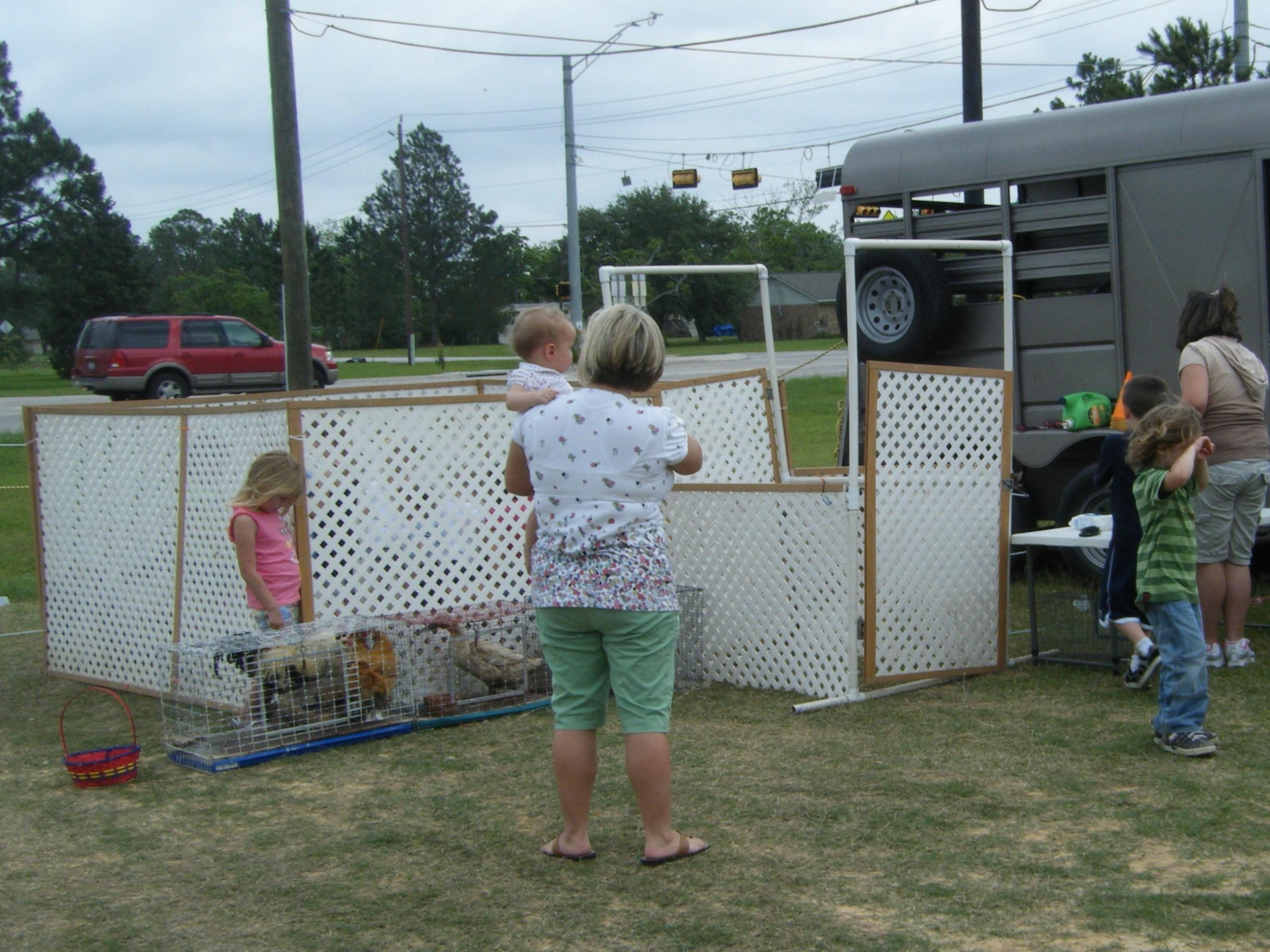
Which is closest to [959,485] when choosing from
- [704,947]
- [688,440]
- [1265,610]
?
[1265,610]

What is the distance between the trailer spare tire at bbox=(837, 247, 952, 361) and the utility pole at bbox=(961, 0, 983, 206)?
607 cm

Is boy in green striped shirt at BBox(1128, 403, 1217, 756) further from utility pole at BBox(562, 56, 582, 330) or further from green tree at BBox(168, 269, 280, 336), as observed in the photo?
green tree at BBox(168, 269, 280, 336)

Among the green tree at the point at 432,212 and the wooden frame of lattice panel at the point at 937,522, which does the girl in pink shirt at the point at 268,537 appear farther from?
the green tree at the point at 432,212

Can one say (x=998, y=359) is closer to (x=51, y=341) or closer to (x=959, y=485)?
(x=959, y=485)

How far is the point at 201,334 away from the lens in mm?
27281

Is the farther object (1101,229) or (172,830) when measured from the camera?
(1101,229)

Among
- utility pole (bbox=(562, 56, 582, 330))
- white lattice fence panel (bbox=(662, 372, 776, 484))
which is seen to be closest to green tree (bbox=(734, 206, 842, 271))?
utility pole (bbox=(562, 56, 582, 330))

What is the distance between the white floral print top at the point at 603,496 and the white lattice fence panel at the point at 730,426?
316cm

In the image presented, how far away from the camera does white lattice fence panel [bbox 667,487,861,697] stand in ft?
19.8

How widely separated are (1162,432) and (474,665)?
2.96 m

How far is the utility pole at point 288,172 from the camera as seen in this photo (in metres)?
13.7

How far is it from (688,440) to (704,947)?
139 centimetres

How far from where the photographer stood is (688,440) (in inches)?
156

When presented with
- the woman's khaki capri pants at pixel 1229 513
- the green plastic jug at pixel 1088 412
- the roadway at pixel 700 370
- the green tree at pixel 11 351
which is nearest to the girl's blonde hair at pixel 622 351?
the woman's khaki capri pants at pixel 1229 513
